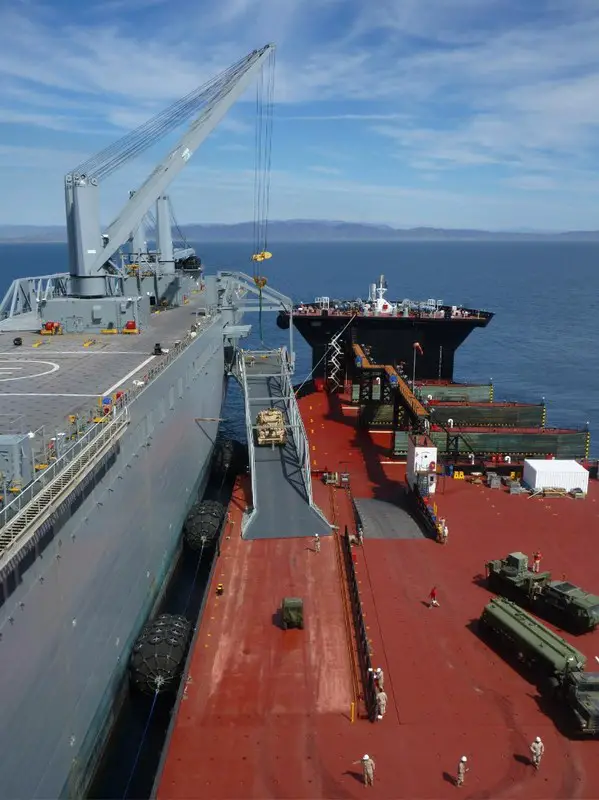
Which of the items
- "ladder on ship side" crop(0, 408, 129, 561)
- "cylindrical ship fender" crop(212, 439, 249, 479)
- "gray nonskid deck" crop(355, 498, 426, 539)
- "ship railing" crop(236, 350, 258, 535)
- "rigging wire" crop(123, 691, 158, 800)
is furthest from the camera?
"cylindrical ship fender" crop(212, 439, 249, 479)

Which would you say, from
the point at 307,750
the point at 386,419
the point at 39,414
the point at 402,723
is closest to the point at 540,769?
the point at 402,723

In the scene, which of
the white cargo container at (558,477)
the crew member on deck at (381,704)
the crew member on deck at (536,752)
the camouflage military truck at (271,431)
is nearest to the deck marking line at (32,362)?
the camouflage military truck at (271,431)

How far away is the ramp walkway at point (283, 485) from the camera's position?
1084 inches

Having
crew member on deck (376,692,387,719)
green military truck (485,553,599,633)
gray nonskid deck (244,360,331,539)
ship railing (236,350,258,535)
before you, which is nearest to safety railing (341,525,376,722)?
crew member on deck (376,692,387,719)

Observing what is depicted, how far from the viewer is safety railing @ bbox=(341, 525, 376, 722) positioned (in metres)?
17.2

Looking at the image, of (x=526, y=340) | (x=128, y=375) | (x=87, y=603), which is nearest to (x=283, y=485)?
(x=128, y=375)

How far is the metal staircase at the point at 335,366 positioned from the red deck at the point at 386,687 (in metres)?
29.5

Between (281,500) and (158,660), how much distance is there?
10.2m

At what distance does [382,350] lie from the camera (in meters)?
60.6

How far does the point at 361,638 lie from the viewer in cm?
1991

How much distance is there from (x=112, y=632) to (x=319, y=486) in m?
15.4

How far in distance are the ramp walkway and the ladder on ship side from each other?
31.3 feet

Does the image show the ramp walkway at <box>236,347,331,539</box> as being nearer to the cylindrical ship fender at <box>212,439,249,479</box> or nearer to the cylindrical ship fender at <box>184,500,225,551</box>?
the cylindrical ship fender at <box>184,500,225,551</box>

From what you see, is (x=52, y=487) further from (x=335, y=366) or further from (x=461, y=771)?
(x=335, y=366)
